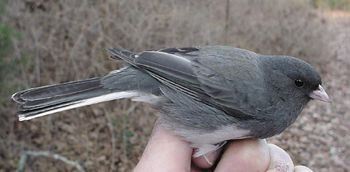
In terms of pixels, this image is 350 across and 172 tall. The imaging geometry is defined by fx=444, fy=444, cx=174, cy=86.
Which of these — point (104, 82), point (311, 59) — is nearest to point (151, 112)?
point (104, 82)

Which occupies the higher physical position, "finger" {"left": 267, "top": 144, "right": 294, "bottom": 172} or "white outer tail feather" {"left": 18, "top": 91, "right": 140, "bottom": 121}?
"white outer tail feather" {"left": 18, "top": 91, "right": 140, "bottom": 121}

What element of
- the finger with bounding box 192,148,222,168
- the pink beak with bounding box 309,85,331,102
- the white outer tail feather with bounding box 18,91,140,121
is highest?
the white outer tail feather with bounding box 18,91,140,121

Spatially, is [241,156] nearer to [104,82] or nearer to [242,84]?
[242,84]

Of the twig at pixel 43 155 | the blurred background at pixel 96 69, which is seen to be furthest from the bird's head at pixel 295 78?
the twig at pixel 43 155

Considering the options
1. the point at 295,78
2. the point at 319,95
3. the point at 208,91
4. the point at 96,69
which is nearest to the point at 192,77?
the point at 208,91

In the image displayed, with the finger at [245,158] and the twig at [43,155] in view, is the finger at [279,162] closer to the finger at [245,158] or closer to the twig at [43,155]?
the finger at [245,158]

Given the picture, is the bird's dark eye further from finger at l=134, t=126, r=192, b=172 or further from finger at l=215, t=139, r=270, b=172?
finger at l=134, t=126, r=192, b=172

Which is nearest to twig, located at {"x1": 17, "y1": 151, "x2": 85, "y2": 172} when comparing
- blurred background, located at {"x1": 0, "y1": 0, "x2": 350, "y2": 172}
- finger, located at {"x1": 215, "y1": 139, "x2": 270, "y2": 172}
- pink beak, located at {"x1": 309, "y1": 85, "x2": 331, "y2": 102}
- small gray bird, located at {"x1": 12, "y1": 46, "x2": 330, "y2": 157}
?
blurred background, located at {"x1": 0, "y1": 0, "x2": 350, "y2": 172}
